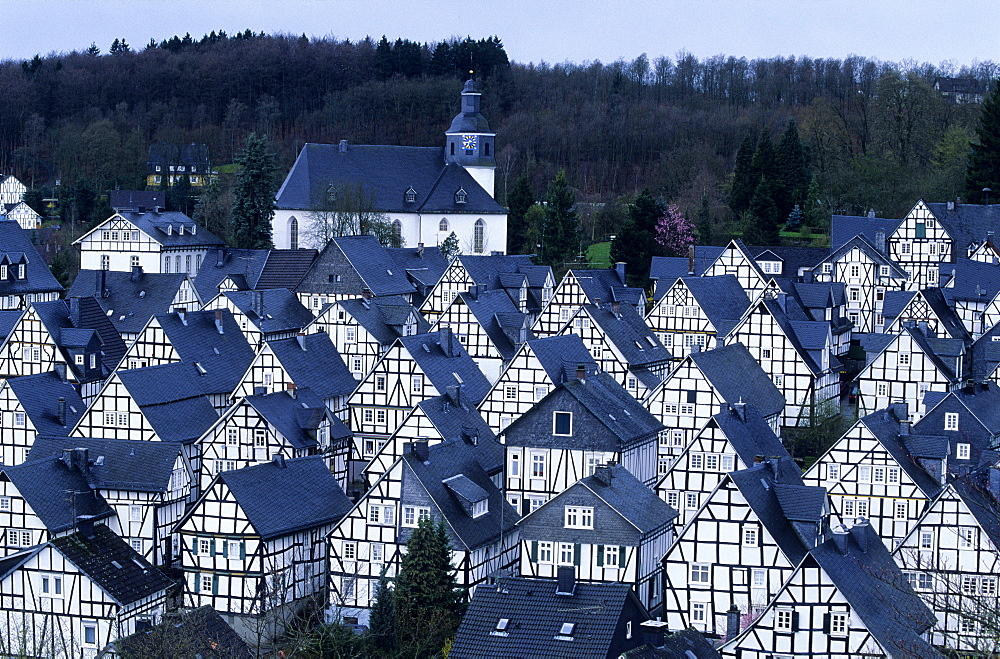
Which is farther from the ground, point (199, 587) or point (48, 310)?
point (48, 310)

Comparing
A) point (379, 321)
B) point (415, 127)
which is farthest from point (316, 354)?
point (415, 127)

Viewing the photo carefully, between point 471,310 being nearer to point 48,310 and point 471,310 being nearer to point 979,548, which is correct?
point 48,310

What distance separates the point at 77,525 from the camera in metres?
48.1

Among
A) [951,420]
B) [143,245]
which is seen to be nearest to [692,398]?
[951,420]

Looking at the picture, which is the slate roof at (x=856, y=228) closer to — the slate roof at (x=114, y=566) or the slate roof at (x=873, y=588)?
the slate roof at (x=873, y=588)

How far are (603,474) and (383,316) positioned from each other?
22110mm

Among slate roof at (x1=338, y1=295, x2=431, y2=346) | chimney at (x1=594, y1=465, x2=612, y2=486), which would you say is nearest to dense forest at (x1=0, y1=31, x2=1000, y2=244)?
slate roof at (x1=338, y1=295, x2=431, y2=346)

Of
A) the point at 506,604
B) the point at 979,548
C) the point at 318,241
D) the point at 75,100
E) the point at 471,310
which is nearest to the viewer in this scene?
the point at 506,604

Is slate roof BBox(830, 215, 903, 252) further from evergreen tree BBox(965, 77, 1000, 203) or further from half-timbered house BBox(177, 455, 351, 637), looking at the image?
half-timbered house BBox(177, 455, 351, 637)

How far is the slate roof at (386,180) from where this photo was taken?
95.4 metres

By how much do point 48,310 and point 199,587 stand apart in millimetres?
20030

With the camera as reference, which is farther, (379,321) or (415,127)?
(415,127)

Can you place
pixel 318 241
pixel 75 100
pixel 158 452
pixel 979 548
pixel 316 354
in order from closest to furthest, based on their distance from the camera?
pixel 979 548
pixel 158 452
pixel 316 354
pixel 318 241
pixel 75 100

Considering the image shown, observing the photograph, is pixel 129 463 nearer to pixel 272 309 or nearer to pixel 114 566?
pixel 114 566
